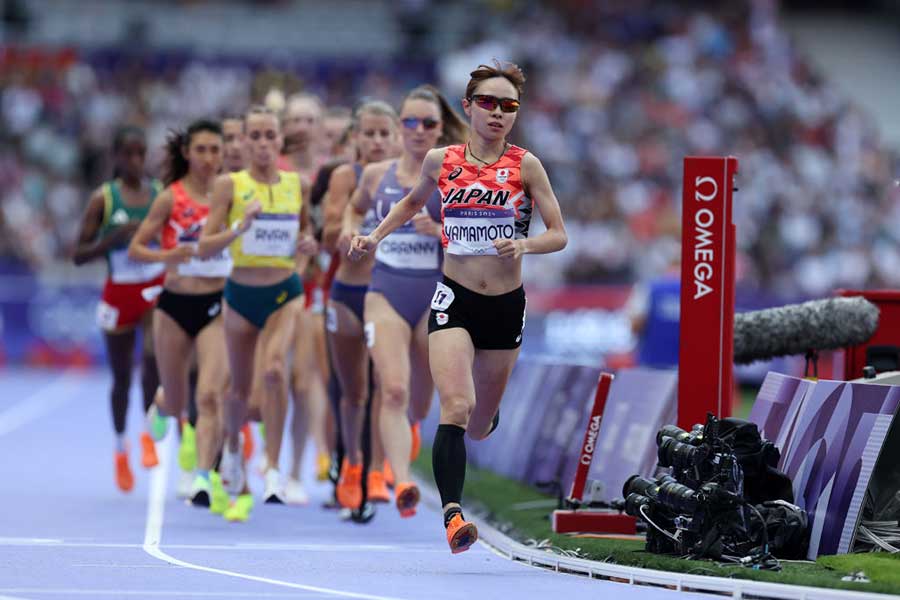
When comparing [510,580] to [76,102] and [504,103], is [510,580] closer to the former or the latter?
[504,103]

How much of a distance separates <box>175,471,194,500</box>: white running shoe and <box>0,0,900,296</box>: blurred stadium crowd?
647 inches

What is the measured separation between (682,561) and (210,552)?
2753mm

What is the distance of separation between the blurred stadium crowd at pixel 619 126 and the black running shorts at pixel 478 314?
19.4m

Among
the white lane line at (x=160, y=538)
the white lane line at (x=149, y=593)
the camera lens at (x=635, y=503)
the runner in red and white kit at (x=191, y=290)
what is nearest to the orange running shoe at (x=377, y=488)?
the runner in red and white kit at (x=191, y=290)

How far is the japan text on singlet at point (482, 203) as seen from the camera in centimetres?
891

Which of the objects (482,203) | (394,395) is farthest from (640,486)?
(394,395)

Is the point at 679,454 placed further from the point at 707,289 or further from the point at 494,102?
the point at 494,102

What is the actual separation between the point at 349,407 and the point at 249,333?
0.96 m

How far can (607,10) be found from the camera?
37.1 meters

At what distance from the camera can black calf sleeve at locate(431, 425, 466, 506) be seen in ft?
28.7

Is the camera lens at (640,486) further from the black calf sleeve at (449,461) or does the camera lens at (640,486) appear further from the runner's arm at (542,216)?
the runner's arm at (542,216)

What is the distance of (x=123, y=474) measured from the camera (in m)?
13.6

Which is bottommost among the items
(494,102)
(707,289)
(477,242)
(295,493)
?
(295,493)

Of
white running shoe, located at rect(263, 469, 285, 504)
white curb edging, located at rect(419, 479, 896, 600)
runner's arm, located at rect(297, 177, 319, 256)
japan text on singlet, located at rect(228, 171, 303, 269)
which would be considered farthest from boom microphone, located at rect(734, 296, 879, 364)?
white running shoe, located at rect(263, 469, 285, 504)
